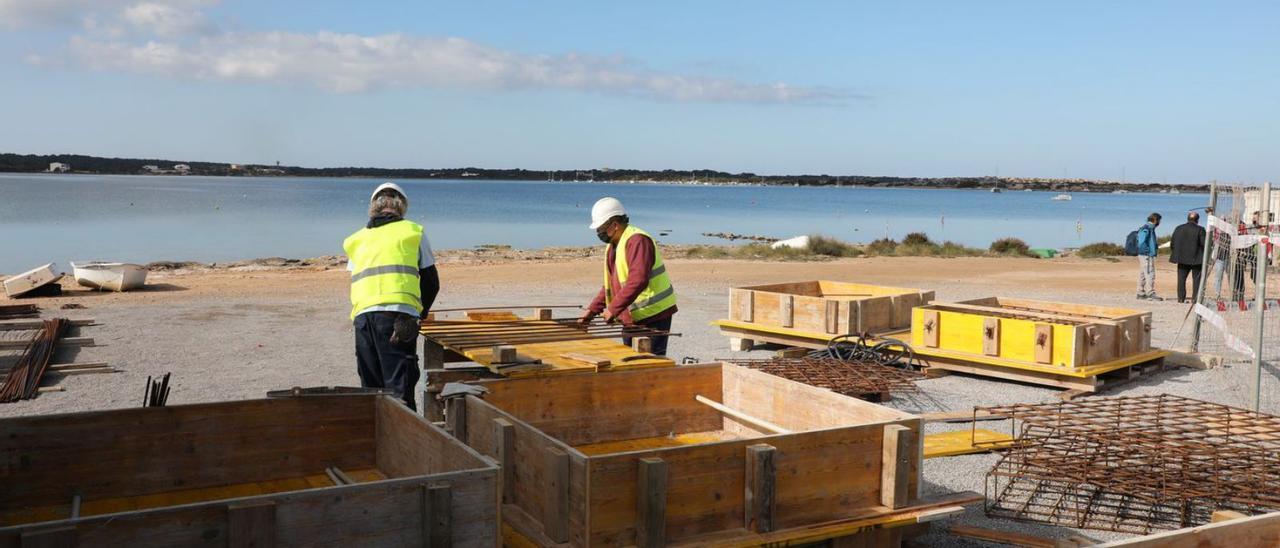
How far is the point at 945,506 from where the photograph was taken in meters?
5.84

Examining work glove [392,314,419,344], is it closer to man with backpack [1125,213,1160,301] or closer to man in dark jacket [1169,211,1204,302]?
man in dark jacket [1169,211,1204,302]

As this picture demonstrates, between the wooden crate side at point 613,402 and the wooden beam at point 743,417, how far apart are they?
0.48 feet

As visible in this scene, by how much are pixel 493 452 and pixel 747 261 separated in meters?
26.9

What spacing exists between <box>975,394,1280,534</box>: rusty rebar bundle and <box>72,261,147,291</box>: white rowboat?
1883 centimetres

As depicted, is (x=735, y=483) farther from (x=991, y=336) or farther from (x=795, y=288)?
(x=795, y=288)

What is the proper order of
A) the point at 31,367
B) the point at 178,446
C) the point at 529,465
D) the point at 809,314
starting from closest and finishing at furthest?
the point at 529,465 < the point at 178,446 < the point at 31,367 < the point at 809,314

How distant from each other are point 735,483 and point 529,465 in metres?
1.03

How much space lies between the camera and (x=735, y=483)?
5.41m

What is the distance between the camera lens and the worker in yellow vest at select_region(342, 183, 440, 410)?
7.06 m

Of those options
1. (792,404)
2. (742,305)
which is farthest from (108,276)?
(792,404)

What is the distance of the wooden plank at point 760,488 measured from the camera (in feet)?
17.4

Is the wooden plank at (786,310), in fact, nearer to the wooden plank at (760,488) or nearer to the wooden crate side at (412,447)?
the wooden crate side at (412,447)

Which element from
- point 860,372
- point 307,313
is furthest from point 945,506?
point 307,313

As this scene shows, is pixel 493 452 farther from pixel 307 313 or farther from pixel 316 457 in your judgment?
pixel 307 313
